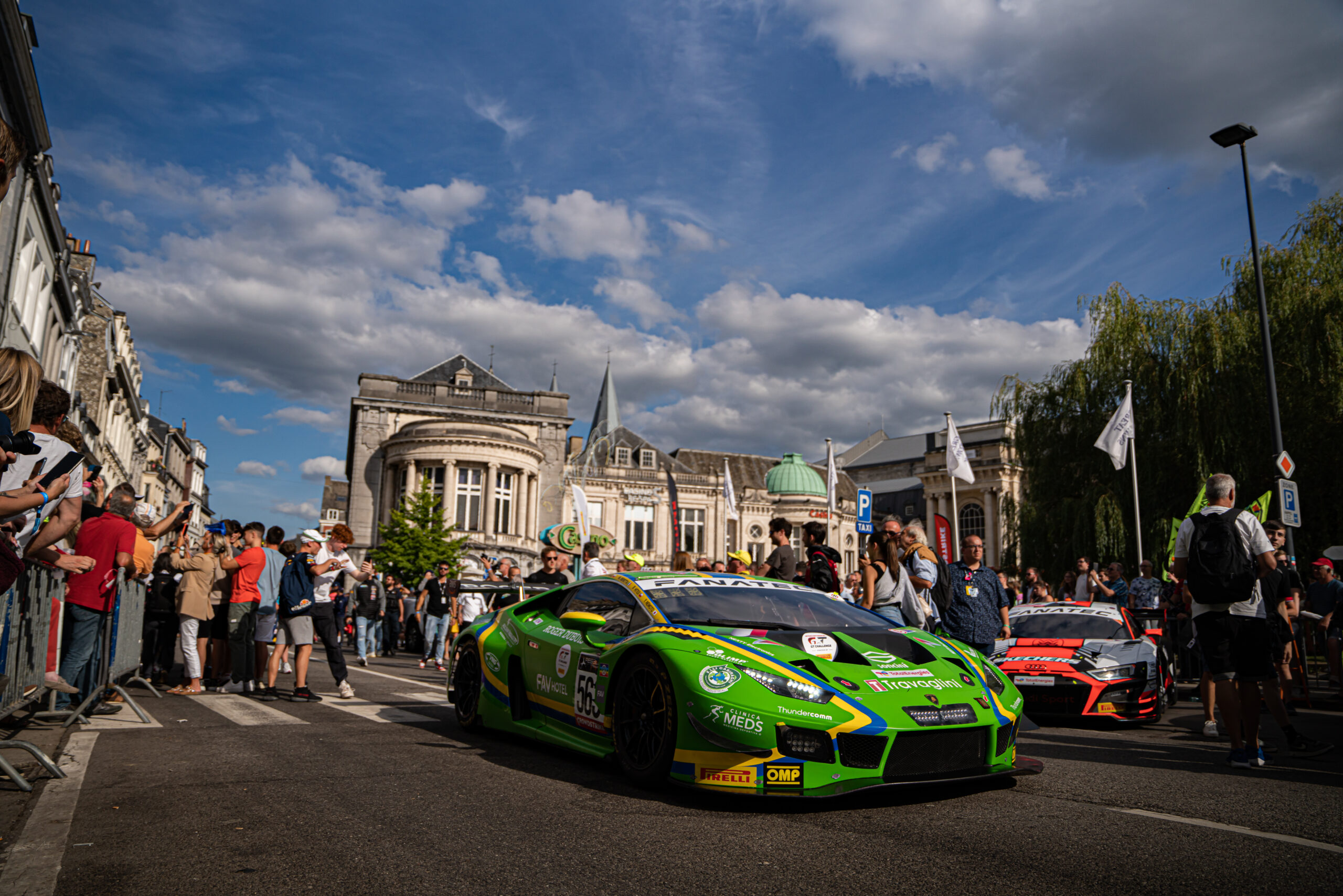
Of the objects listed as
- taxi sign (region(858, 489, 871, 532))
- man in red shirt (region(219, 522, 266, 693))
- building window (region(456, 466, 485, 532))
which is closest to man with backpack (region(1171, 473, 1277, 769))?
man in red shirt (region(219, 522, 266, 693))

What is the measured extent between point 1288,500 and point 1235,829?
1183 cm

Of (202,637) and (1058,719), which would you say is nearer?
(1058,719)

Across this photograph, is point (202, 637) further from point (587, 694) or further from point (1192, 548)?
point (1192, 548)

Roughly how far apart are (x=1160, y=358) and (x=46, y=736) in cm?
2539

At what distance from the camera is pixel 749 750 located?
4.52 m

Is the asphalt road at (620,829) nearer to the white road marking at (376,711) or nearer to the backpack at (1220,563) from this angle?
the backpack at (1220,563)

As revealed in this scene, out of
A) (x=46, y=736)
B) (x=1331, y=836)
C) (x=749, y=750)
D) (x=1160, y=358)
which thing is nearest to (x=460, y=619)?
(x=46, y=736)

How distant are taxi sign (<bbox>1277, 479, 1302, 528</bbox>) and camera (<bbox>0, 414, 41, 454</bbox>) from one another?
15378mm

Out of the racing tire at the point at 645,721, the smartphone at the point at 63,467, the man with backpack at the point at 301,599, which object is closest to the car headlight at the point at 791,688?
the racing tire at the point at 645,721

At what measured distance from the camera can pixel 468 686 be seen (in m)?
7.39

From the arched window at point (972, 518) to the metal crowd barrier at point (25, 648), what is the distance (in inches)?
2672

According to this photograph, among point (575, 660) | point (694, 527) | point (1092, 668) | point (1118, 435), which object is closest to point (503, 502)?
point (694, 527)

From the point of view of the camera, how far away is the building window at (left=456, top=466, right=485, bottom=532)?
1953 inches

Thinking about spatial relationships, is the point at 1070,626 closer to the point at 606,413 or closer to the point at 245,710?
the point at 245,710
